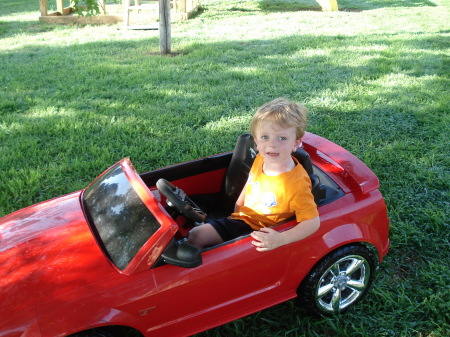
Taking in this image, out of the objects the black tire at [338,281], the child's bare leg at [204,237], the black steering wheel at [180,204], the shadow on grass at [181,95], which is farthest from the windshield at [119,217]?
the shadow on grass at [181,95]

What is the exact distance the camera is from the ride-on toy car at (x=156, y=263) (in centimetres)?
191

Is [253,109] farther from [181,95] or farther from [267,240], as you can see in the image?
[267,240]

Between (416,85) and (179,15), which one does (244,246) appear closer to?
(416,85)

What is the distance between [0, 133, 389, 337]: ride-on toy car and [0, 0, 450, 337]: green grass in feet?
1.02

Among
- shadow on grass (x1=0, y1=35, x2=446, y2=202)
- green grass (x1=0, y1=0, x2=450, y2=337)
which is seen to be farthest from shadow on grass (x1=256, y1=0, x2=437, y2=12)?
shadow on grass (x1=0, y1=35, x2=446, y2=202)

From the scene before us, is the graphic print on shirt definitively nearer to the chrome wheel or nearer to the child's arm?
the child's arm

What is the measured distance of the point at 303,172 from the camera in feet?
7.72

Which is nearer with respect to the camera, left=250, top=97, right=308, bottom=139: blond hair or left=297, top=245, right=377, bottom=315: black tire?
left=250, top=97, right=308, bottom=139: blond hair

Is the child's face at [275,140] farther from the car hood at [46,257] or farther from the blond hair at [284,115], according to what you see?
the car hood at [46,257]

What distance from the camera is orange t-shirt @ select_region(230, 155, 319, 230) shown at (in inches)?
88.7

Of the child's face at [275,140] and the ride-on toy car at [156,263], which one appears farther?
the child's face at [275,140]

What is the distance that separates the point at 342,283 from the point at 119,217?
1.36 m

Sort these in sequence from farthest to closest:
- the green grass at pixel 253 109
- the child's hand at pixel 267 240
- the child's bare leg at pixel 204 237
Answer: the green grass at pixel 253 109
the child's bare leg at pixel 204 237
the child's hand at pixel 267 240

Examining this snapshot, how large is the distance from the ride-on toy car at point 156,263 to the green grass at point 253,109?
0.31 metres
